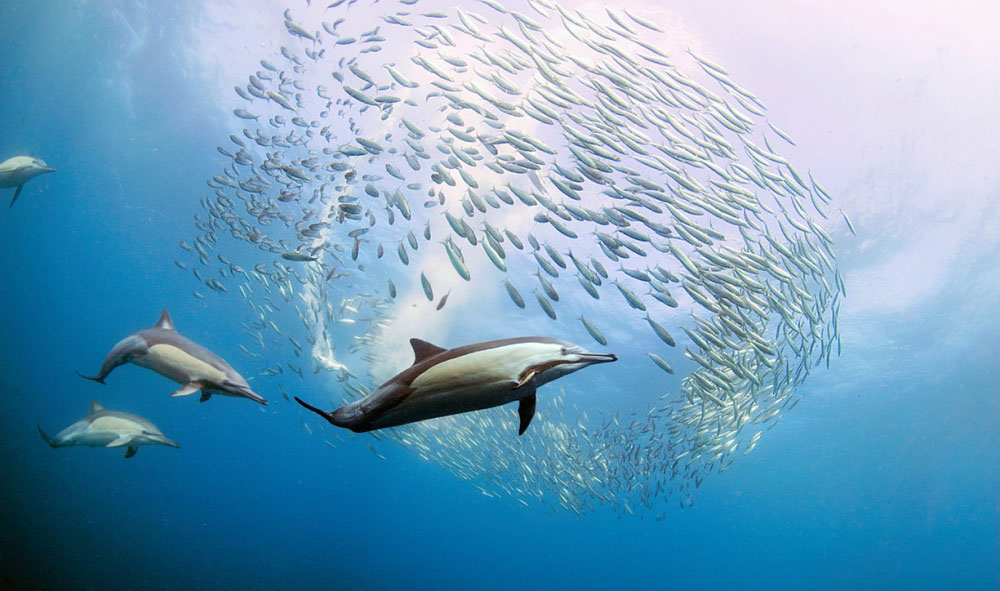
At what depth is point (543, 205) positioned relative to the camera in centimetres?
661

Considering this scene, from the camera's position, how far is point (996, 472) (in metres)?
39.9

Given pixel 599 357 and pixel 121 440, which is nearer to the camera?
pixel 599 357

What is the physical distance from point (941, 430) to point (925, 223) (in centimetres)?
2813

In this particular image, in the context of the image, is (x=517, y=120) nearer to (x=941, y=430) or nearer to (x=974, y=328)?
(x=974, y=328)

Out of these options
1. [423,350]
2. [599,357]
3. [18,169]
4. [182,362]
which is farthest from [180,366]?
[18,169]

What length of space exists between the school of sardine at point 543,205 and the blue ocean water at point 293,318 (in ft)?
7.56

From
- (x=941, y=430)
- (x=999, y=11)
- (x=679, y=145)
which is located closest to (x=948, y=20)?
(x=999, y=11)

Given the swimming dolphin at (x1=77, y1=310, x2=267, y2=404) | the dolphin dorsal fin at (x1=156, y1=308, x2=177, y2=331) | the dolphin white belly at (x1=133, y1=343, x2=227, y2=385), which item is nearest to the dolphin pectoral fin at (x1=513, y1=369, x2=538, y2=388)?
the swimming dolphin at (x1=77, y1=310, x2=267, y2=404)

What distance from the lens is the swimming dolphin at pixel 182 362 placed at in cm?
288

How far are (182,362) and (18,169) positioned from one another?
7.25 m

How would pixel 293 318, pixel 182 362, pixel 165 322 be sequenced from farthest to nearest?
pixel 293 318, pixel 165 322, pixel 182 362

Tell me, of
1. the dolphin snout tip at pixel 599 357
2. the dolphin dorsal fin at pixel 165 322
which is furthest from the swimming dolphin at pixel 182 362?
the dolphin snout tip at pixel 599 357

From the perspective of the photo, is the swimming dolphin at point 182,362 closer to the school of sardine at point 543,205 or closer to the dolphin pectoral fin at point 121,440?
the dolphin pectoral fin at point 121,440

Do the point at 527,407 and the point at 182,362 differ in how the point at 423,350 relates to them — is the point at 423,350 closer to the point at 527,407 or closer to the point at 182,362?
the point at 527,407
